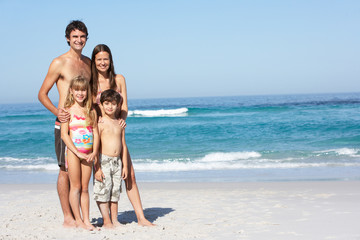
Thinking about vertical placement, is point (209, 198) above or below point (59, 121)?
below

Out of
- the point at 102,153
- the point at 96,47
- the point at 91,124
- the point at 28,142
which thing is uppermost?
the point at 96,47

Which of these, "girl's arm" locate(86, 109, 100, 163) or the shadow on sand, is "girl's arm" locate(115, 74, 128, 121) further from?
the shadow on sand

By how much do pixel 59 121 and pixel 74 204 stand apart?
32.8 inches

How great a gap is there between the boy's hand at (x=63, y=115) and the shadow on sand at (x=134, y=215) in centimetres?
131

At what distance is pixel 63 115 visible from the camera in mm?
3936

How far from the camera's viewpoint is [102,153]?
414cm

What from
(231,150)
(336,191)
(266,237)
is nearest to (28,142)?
(231,150)

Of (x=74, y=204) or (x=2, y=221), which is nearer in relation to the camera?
(x=74, y=204)

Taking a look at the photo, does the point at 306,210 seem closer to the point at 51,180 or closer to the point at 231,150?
the point at 51,180

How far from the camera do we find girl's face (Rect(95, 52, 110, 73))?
4.08 meters

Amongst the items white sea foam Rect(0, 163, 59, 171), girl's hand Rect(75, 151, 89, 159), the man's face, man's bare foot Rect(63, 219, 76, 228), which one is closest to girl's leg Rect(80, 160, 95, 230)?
girl's hand Rect(75, 151, 89, 159)

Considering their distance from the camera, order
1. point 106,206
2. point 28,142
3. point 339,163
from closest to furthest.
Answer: point 106,206, point 339,163, point 28,142

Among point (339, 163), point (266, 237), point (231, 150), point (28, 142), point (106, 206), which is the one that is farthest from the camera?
point (28, 142)

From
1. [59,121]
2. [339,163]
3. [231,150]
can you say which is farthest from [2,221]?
[231,150]
